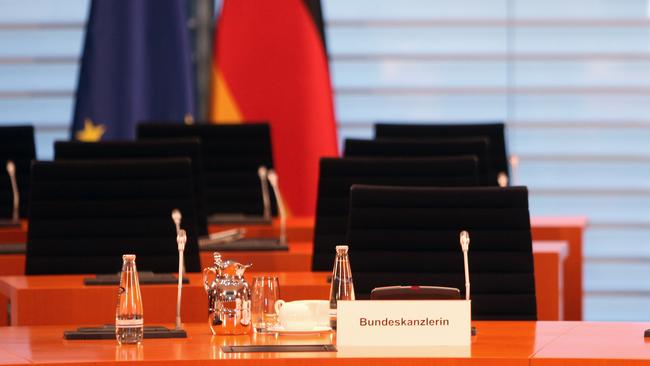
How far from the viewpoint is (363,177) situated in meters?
5.73

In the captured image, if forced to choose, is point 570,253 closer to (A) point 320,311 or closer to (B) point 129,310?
(A) point 320,311

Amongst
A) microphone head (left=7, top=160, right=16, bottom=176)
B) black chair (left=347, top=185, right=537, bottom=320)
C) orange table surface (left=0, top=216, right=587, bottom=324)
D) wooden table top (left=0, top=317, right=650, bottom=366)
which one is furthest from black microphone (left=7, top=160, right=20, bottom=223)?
wooden table top (left=0, top=317, right=650, bottom=366)

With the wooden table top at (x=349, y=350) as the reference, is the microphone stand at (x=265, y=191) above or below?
above

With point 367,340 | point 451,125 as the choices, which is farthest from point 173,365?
point 451,125

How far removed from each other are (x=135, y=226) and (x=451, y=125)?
271 centimetres

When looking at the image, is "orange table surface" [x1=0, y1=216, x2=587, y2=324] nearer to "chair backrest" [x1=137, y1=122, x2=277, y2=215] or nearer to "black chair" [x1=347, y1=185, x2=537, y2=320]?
"chair backrest" [x1=137, y1=122, x2=277, y2=215]

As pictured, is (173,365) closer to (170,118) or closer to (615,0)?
(170,118)

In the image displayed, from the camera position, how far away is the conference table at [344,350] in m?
3.30

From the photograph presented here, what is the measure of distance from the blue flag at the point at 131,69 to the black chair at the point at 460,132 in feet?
5.47

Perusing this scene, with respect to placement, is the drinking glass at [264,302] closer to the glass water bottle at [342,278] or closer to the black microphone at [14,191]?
the glass water bottle at [342,278]

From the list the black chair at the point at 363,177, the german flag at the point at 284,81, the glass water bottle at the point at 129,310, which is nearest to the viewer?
the glass water bottle at the point at 129,310

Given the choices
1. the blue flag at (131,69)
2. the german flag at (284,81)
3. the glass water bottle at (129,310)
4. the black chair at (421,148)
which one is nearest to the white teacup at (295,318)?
the glass water bottle at (129,310)

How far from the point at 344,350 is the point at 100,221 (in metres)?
1.98

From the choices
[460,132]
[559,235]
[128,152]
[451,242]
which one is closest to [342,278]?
[451,242]
